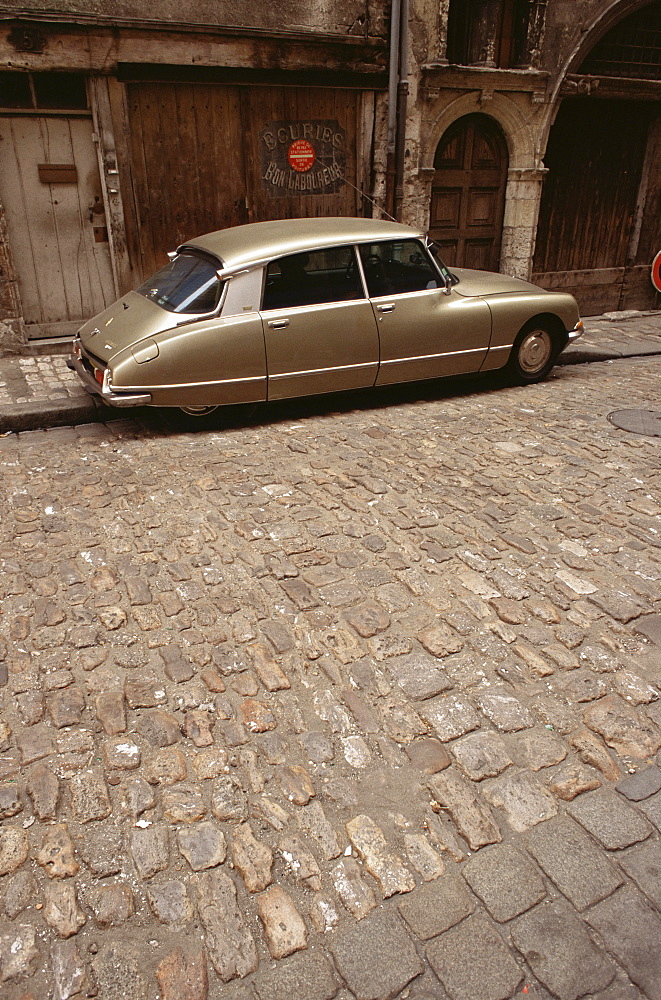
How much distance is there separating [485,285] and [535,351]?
2.86 feet

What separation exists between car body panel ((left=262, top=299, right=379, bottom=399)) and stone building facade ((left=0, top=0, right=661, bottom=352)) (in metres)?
3.69

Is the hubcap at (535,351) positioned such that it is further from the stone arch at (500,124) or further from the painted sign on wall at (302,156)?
the painted sign on wall at (302,156)

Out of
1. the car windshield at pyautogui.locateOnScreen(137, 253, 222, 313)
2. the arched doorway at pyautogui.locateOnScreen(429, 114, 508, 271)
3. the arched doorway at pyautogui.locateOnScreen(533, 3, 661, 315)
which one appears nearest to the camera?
the car windshield at pyautogui.locateOnScreen(137, 253, 222, 313)

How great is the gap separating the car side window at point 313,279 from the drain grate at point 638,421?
254cm

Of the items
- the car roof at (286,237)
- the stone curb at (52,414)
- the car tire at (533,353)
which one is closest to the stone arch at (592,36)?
the car tire at (533,353)

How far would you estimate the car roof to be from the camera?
20.6 feet

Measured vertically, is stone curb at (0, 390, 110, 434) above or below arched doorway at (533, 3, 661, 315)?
below

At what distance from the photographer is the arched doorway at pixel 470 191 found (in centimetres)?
1046

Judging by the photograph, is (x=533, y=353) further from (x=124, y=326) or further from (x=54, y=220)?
(x=54, y=220)

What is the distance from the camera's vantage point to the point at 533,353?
25.1ft

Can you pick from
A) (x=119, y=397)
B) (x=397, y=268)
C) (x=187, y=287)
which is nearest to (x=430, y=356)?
(x=397, y=268)

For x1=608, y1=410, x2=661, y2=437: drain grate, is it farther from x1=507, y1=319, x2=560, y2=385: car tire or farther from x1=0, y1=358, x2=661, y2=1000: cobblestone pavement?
x1=507, y1=319, x2=560, y2=385: car tire

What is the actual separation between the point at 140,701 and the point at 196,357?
347 centimetres

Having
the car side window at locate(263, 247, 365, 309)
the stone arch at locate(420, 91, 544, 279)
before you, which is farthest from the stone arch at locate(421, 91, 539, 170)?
the car side window at locate(263, 247, 365, 309)
